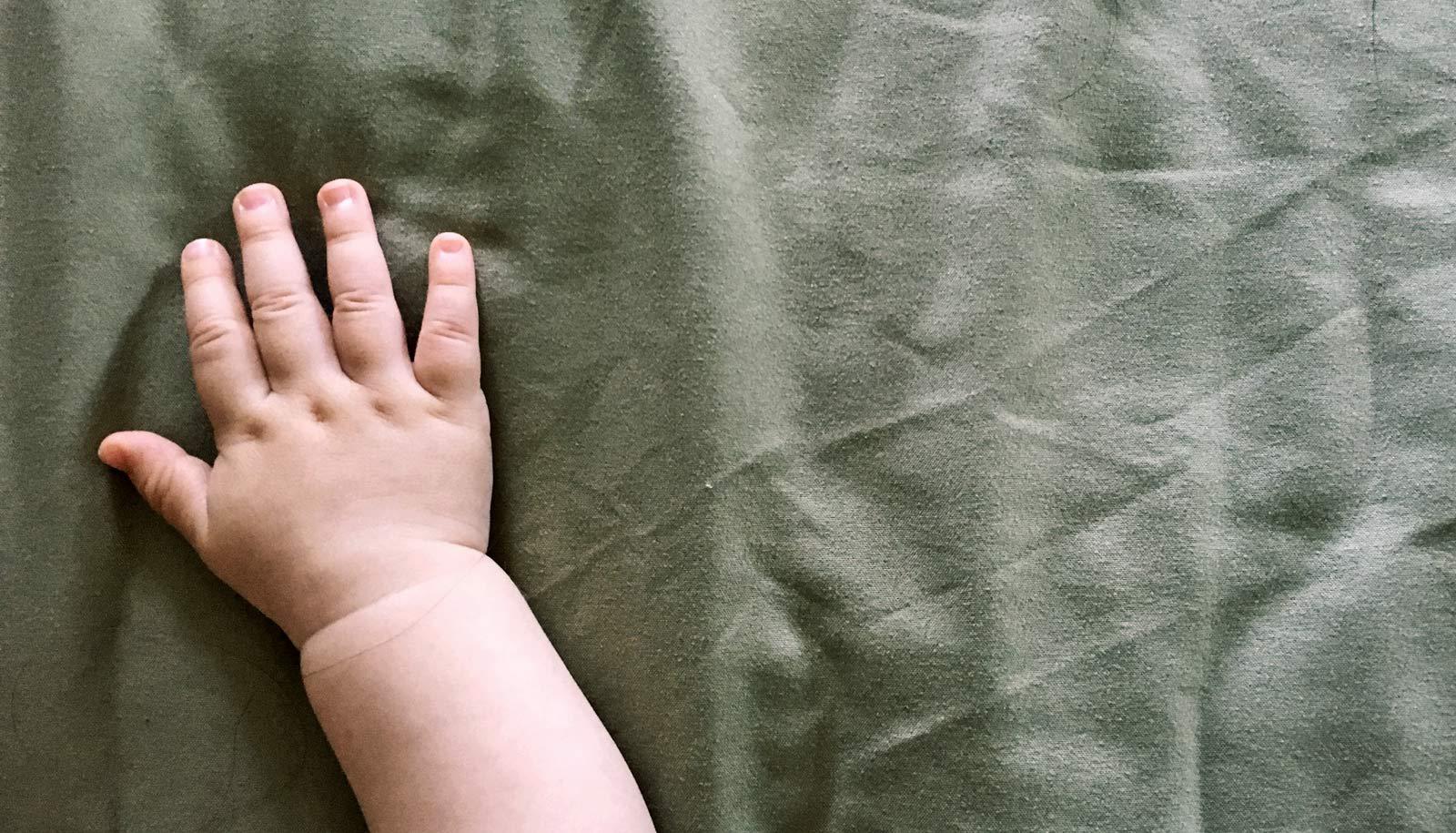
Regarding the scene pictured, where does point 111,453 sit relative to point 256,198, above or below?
below

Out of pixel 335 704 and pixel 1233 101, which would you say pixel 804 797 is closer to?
pixel 335 704

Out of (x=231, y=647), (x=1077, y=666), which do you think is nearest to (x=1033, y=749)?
(x=1077, y=666)

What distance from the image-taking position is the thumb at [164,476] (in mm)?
566

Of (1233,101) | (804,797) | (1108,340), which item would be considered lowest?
(804,797)

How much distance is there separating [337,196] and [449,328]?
10cm

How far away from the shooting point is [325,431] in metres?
0.57

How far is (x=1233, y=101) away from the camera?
0.57m

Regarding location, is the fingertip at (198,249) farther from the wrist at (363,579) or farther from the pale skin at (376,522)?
the wrist at (363,579)

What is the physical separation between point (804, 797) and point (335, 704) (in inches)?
10.7

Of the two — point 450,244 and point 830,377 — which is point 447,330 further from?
point 830,377

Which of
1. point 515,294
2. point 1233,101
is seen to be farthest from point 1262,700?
point 515,294

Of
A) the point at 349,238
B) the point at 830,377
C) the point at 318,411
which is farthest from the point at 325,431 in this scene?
the point at 830,377

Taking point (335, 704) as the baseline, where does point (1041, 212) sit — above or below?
above

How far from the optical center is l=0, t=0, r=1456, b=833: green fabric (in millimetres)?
539
